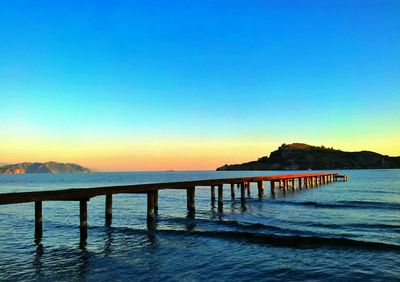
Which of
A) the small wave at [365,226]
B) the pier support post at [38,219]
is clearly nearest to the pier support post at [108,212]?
the pier support post at [38,219]

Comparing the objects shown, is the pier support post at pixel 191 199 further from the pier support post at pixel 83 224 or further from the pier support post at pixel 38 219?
the pier support post at pixel 38 219

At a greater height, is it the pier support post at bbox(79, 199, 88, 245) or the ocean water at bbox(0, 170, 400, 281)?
the pier support post at bbox(79, 199, 88, 245)

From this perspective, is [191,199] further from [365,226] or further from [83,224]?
[365,226]

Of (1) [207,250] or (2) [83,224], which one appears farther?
(2) [83,224]

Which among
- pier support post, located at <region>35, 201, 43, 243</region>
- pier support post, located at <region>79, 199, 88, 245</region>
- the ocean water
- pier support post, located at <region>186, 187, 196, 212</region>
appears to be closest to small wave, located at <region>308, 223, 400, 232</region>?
the ocean water

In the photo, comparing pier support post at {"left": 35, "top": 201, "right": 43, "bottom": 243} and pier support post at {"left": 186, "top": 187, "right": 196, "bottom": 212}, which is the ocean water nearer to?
pier support post at {"left": 35, "top": 201, "right": 43, "bottom": 243}

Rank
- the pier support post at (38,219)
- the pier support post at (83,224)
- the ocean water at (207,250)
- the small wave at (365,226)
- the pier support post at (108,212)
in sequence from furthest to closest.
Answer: the pier support post at (108,212)
the small wave at (365,226)
the pier support post at (38,219)
the pier support post at (83,224)
the ocean water at (207,250)

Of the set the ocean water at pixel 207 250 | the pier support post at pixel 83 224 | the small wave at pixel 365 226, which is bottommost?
the small wave at pixel 365 226

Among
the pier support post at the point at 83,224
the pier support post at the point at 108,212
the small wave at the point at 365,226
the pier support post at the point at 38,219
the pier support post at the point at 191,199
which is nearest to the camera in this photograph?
the pier support post at the point at 83,224

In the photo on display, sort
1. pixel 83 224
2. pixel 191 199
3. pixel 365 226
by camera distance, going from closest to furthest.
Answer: pixel 83 224
pixel 365 226
pixel 191 199

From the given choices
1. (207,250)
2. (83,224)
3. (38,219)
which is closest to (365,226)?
(207,250)

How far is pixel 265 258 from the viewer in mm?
14227

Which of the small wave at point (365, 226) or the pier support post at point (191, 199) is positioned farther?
the pier support post at point (191, 199)

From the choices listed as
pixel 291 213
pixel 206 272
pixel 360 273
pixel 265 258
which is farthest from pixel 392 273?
pixel 291 213
